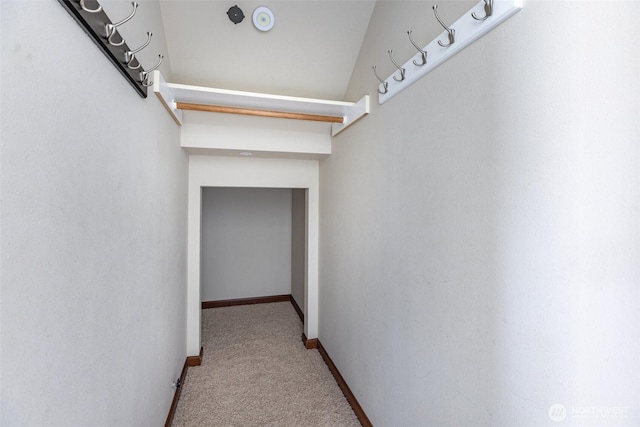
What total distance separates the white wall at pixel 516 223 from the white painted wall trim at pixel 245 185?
1.33 m

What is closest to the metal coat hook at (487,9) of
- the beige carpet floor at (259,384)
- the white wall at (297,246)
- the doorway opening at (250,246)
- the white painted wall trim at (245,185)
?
the white painted wall trim at (245,185)

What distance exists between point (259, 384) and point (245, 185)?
1.75m

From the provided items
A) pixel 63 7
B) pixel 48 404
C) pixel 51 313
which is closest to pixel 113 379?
pixel 48 404

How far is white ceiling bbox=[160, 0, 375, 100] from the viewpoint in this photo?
1.78 meters

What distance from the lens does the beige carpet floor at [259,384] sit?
6.61ft

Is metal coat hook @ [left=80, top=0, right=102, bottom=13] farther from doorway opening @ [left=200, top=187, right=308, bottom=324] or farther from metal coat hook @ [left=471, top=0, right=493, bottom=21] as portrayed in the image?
doorway opening @ [left=200, top=187, right=308, bottom=324]

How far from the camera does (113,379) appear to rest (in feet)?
3.37

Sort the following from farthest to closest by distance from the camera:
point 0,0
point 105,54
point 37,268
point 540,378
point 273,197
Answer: point 273,197 < point 105,54 < point 540,378 < point 37,268 < point 0,0

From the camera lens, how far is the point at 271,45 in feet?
6.46

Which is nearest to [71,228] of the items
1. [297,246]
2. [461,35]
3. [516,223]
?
[516,223]

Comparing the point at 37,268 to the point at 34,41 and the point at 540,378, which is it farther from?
the point at 540,378

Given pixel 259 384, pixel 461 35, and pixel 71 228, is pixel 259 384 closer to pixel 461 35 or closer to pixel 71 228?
pixel 71 228

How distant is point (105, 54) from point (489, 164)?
1.33 metres

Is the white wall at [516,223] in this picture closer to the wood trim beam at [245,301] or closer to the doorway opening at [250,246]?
the doorway opening at [250,246]
